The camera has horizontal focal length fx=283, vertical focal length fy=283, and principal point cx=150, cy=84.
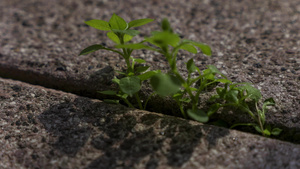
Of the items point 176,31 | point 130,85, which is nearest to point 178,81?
point 130,85

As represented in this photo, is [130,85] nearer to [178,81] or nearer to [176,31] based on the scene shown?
[178,81]

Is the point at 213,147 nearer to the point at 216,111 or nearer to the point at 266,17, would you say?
the point at 216,111

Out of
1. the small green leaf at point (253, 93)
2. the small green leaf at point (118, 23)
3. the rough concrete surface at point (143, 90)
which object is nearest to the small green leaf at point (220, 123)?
the rough concrete surface at point (143, 90)

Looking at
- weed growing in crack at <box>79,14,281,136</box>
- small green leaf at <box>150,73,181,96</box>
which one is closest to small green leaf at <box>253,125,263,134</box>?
weed growing in crack at <box>79,14,281,136</box>

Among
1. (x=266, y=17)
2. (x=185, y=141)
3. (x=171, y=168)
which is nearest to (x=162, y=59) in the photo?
(x=185, y=141)

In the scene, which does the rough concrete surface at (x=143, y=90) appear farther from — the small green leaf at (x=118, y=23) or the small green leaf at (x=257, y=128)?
the small green leaf at (x=118, y=23)
